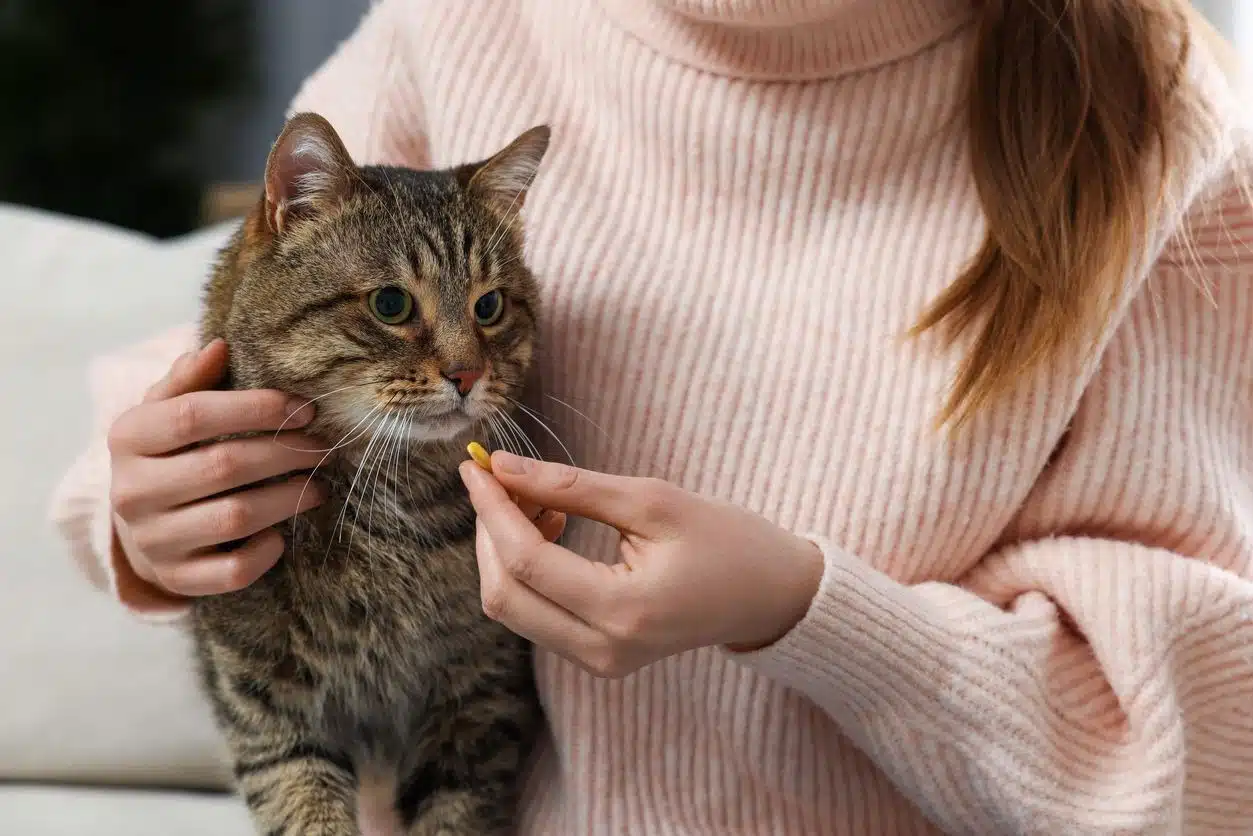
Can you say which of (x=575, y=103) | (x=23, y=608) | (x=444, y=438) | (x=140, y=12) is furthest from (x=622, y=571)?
(x=140, y=12)

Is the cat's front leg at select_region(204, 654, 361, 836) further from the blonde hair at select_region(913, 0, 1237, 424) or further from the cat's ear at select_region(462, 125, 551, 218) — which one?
the blonde hair at select_region(913, 0, 1237, 424)

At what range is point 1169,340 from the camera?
1024mm

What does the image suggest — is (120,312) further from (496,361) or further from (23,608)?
(496,361)

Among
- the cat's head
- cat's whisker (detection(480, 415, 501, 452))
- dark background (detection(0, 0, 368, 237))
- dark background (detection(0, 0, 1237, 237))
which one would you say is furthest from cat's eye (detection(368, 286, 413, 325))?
dark background (detection(0, 0, 368, 237))

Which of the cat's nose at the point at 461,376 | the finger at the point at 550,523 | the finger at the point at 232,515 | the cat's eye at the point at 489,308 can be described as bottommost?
the finger at the point at 232,515

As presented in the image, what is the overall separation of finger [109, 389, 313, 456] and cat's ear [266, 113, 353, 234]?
16 cm

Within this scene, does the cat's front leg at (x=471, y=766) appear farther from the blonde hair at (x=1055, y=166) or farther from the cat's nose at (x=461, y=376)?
the blonde hair at (x=1055, y=166)

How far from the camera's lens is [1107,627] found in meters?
0.97

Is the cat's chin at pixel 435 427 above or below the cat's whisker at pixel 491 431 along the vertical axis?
above

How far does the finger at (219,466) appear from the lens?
0.92m

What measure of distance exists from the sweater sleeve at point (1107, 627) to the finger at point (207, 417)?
414 millimetres

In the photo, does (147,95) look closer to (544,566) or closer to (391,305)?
(391,305)

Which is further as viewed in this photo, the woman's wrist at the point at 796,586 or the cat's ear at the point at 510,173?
the cat's ear at the point at 510,173

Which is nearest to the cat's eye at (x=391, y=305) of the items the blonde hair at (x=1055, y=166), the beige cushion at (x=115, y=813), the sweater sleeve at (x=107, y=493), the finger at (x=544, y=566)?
the finger at (x=544, y=566)
